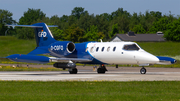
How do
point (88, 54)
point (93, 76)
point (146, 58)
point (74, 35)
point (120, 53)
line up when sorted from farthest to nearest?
point (74, 35) < point (88, 54) < point (120, 53) < point (146, 58) < point (93, 76)

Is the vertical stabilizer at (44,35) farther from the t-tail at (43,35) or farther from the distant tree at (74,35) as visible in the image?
the distant tree at (74,35)

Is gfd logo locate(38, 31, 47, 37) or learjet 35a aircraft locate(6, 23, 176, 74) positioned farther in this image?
gfd logo locate(38, 31, 47, 37)

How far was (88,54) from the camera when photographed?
34.2 metres

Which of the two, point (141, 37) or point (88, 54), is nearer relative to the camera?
point (88, 54)

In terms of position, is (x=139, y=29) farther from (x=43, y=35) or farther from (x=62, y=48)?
(x=62, y=48)

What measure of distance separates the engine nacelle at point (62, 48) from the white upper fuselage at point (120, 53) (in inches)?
92.7

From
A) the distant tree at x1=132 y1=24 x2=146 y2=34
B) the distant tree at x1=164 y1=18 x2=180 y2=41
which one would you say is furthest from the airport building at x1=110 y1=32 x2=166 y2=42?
the distant tree at x1=164 y1=18 x2=180 y2=41

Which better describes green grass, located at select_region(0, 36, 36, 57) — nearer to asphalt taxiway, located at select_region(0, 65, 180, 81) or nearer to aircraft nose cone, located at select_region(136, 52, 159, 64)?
asphalt taxiway, located at select_region(0, 65, 180, 81)

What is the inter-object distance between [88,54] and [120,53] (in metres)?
4.40

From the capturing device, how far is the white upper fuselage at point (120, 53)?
29.8 metres

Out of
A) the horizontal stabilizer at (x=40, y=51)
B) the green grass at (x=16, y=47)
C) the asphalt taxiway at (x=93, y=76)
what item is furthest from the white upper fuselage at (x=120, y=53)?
the green grass at (x=16, y=47)

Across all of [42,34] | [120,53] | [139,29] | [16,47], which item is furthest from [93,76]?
[139,29]

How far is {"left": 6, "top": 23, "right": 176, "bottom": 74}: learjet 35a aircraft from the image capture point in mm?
30188
